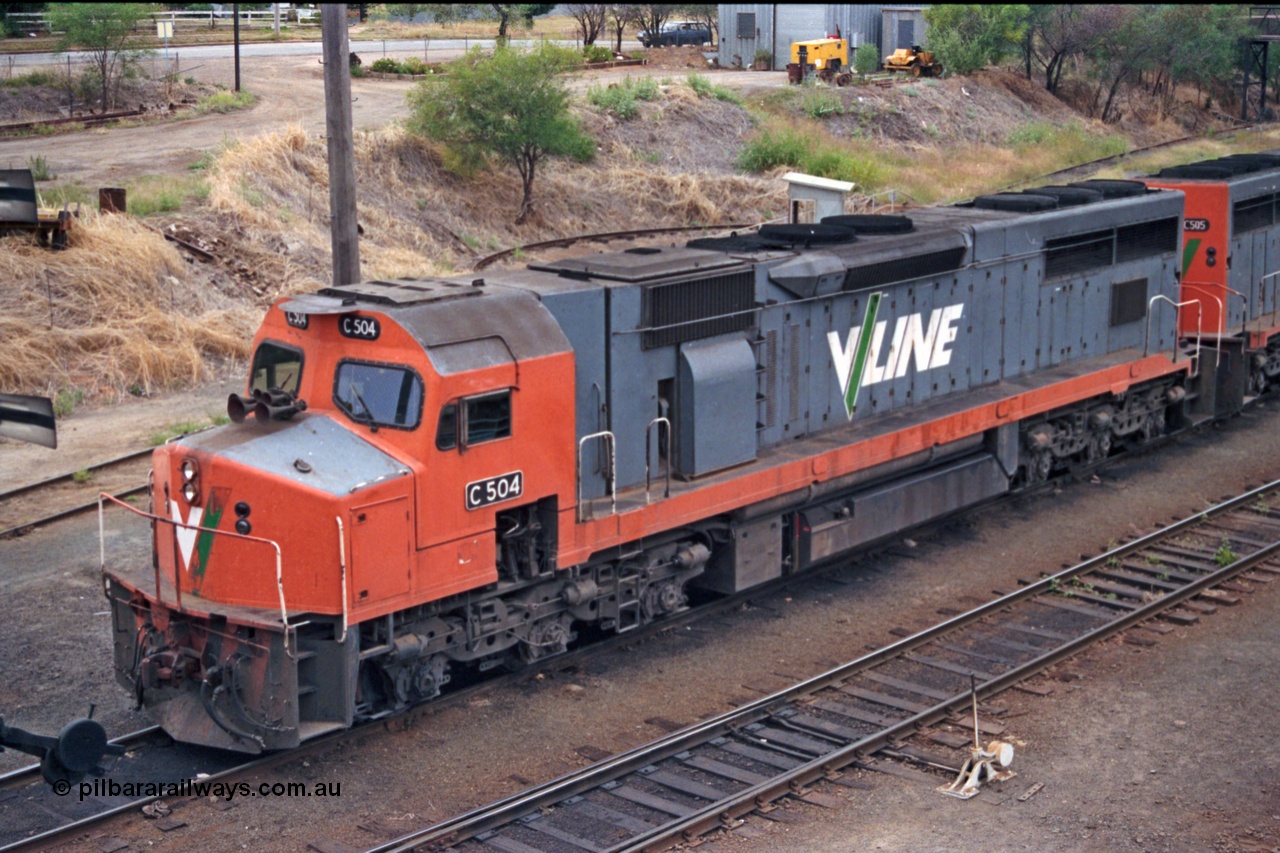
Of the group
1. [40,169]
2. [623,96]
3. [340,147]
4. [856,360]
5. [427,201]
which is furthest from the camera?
[623,96]

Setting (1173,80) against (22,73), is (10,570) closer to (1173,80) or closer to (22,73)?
(22,73)

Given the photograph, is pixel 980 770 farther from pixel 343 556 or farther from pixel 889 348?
pixel 889 348

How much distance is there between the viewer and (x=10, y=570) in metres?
13.4

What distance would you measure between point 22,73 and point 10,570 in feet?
98.7

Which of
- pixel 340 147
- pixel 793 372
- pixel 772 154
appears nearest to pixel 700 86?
pixel 772 154

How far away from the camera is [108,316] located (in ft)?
67.8

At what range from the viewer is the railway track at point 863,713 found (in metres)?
8.66

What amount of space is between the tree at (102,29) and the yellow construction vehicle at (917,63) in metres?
25.9

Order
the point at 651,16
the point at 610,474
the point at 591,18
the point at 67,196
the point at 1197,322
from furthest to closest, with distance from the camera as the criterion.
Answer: the point at 651,16, the point at 591,18, the point at 67,196, the point at 1197,322, the point at 610,474

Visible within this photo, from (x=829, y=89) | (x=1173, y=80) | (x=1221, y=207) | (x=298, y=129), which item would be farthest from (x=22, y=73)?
(x=1173, y=80)

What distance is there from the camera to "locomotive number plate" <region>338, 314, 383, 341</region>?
372 inches

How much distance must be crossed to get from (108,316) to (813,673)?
549 inches

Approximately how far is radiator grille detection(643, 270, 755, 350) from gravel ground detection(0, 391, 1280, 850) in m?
2.66

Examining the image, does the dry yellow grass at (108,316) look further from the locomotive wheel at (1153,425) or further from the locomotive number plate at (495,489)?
the locomotive wheel at (1153,425)
